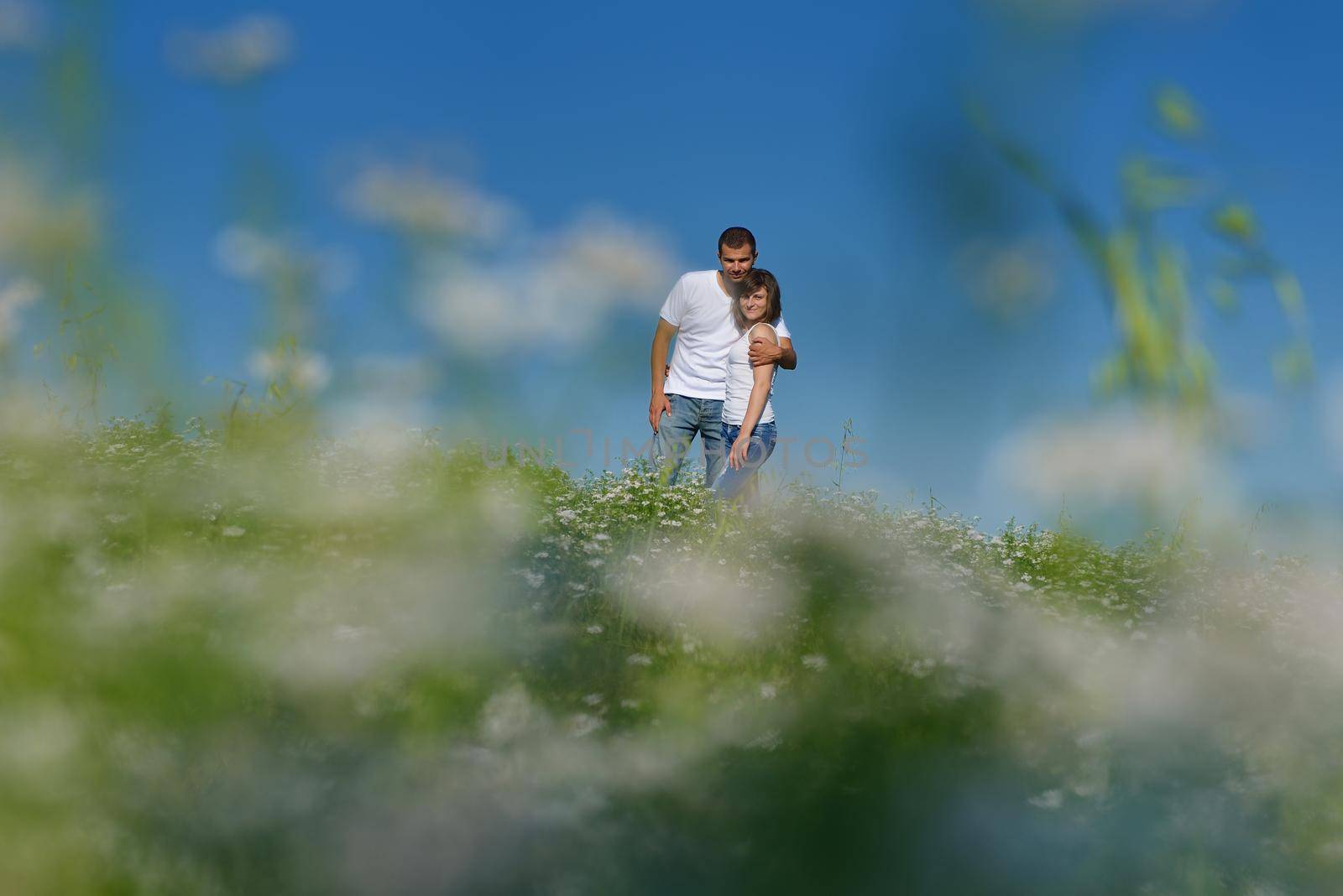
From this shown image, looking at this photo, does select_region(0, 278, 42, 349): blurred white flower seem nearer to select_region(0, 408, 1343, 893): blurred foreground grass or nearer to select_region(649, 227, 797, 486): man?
select_region(0, 408, 1343, 893): blurred foreground grass

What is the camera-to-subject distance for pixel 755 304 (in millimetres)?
6086

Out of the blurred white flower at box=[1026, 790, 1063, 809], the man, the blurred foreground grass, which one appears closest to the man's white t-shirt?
the man

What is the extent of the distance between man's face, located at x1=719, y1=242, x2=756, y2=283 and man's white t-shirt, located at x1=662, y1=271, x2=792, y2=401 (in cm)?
44

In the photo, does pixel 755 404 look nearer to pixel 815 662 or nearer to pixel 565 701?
pixel 815 662

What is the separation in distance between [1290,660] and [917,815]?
1771mm

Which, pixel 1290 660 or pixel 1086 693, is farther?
pixel 1290 660

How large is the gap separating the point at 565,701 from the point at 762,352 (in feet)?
10.4

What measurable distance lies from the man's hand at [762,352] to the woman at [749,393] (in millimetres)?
14

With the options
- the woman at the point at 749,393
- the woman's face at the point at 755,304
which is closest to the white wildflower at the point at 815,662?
the woman at the point at 749,393

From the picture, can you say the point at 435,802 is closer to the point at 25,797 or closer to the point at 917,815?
the point at 25,797

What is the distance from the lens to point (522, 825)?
80.1 inches

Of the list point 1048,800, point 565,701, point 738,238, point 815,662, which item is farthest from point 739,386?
point 1048,800

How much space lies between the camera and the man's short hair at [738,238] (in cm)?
604

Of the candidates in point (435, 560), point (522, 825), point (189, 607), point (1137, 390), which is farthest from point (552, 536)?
point (1137, 390)
